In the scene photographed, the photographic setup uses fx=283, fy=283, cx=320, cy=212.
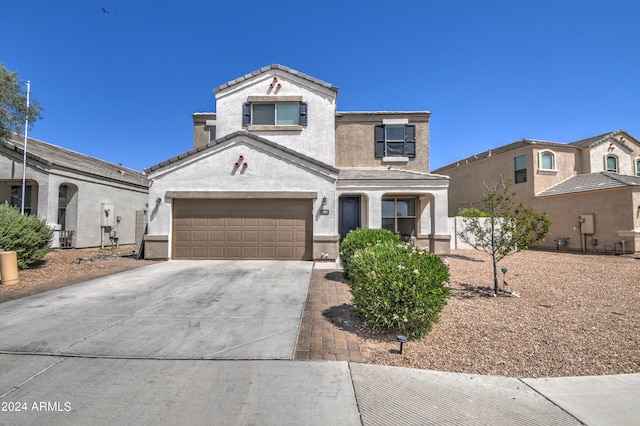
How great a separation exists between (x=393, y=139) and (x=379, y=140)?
0.76m

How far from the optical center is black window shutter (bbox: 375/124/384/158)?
608 inches

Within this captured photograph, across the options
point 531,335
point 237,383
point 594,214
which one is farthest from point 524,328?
point 594,214

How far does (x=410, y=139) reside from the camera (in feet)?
50.3

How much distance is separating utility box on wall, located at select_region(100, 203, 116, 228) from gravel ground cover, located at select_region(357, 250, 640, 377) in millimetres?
17183

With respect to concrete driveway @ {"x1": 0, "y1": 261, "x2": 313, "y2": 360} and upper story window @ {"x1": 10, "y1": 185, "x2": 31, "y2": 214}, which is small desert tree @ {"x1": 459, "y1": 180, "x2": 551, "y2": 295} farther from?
upper story window @ {"x1": 10, "y1": 185, "x2": 31, "y2": 214}

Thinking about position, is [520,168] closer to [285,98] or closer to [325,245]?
[325,245]

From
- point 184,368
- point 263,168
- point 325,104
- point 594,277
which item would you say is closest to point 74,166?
point 263,168

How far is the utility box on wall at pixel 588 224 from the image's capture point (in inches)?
635

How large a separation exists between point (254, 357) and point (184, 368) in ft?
2.71

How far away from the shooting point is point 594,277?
29.9ft

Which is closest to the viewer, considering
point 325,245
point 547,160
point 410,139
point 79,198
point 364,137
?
point 325,245

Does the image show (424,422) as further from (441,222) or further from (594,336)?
(441,222)

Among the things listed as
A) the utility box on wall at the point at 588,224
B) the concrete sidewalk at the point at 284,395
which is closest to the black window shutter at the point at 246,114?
the concrete sidewalk at the point at 284,395

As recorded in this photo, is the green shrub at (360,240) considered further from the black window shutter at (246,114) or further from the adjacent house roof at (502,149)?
the adjacent house roof at (502,149)
